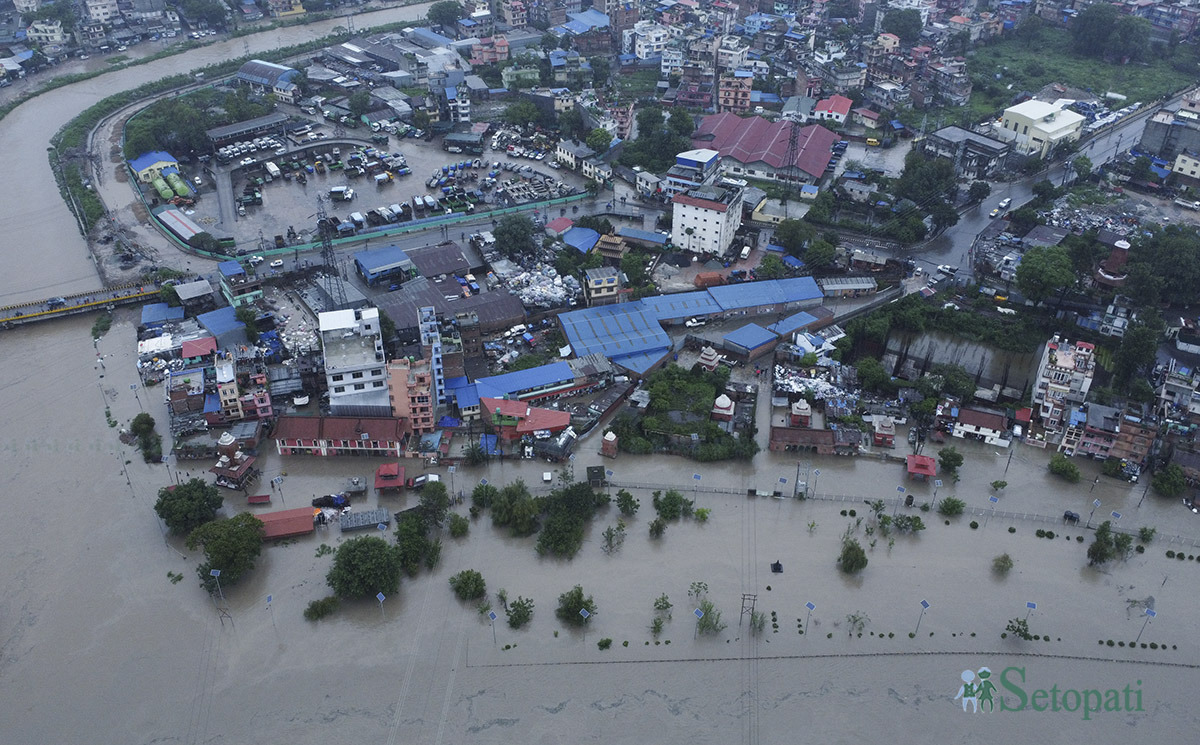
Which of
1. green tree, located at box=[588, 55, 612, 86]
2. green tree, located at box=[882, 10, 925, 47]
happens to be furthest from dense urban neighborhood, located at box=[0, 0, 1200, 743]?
green tree, located at box=[882, 10, 925, 47]

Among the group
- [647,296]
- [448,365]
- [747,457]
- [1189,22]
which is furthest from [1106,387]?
[1189,22]

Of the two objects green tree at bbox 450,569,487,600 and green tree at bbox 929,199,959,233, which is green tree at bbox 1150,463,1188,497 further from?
green tree at bbox 450,569,487,600

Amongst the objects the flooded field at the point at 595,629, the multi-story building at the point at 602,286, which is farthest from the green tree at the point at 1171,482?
the multi-story building at the point at 602,286

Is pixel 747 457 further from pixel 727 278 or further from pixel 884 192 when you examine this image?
pixel 884 192

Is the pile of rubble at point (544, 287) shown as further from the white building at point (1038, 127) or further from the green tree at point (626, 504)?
the white building at point (1038, 127)

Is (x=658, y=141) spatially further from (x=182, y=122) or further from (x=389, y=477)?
(x=389, y=477)

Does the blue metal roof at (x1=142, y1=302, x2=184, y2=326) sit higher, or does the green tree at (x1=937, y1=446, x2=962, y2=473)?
the blue metal roof at (x1=142, y1=302, x2=184, y2=326)

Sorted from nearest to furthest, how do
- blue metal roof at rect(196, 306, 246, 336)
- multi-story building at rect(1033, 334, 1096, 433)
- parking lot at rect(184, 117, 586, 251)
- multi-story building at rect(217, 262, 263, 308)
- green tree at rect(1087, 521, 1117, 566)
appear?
green tree at rect(1087, 521, 1117, 566)
multi-story building at rect(1033, 334, 1096, 433)
blue metal roof at rect(196, 306, 246, 336)
multi-story building at rect(217, 262, 263, 308)
parking lot at rect(184, 117, 586, 251)
